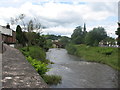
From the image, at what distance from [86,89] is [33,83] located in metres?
9.06

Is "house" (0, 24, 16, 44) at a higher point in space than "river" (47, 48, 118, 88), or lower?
higher

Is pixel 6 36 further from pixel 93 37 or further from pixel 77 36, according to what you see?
pixel 77 36

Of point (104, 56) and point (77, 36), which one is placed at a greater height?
point (77, 36)

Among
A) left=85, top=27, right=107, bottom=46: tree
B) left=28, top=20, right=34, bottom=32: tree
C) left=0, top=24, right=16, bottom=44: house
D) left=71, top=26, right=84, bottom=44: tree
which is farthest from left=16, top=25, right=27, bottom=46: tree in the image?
left=71, top=26, right=84, bottom=44: tree

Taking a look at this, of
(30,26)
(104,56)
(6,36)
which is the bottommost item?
(104,56)

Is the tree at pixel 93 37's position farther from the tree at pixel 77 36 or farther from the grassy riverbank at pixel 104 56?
the tree at pixel 77 36

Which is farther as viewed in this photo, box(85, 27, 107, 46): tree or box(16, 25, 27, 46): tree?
box(85, 27, 107, 46): tree

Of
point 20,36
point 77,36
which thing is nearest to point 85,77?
point 20,36

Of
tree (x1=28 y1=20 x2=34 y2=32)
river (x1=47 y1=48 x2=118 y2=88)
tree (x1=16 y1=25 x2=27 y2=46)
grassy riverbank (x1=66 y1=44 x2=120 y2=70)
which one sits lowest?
river (x1=47 y1=48 x2=118 y2=88)

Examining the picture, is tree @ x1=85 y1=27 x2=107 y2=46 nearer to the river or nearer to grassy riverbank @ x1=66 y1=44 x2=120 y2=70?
grassy riverbank @ x1=66 y1=44 x2=120 y2=70

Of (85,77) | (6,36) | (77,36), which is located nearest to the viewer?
(85,77)

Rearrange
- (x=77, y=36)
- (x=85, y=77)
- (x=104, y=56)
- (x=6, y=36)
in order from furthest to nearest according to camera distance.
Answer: (x=77, y=36), (x=104, y=56), (x=6, y=36), (x=85, y=77)

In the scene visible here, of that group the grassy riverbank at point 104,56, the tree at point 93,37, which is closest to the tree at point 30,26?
the grassy riverbank at point 104,56

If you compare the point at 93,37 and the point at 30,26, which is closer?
the point at 30,26
